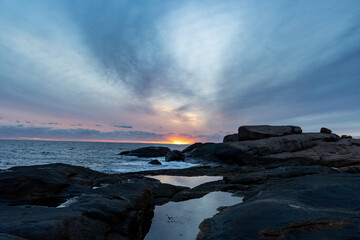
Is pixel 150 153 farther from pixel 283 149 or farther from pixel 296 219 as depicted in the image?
pixel 296 219

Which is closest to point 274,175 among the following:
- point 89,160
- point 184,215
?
point 184,215

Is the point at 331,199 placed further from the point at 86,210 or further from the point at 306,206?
the point at 86,210

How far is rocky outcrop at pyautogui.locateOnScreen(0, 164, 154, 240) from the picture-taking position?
4.58 m

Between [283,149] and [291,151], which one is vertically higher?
[283,149]

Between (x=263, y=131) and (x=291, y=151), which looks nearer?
(x=291, y=151)

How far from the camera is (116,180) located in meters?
15.2

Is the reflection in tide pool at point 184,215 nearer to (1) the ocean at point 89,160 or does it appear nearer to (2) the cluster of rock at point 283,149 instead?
(1) the ocean at point 89,160

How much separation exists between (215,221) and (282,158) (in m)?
28.0

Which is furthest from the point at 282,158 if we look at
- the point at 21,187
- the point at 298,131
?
the point at 21,187

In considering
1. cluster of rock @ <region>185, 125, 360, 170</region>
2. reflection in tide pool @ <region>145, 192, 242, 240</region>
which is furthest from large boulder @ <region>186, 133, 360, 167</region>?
reflection in tide pool @ <region>145, 192, 242, 240</region>

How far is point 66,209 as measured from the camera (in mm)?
5988

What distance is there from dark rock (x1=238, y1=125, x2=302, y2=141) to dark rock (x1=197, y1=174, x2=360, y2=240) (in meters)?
30.5

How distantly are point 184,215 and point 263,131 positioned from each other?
109 ft

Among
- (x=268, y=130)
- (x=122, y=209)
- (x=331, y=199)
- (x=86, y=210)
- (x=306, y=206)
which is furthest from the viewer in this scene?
(x=268, y=130)
